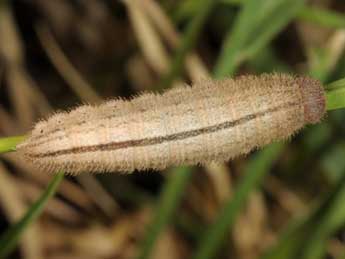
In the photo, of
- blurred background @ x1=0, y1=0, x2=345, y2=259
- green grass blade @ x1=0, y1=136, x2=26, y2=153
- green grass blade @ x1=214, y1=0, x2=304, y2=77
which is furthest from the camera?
blurred background @ x1=0, y1=0, x2=345, y2=259

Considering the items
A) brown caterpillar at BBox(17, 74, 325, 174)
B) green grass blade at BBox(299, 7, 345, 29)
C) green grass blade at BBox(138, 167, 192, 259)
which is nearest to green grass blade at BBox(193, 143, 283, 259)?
green grass blade at BBox(138, 167, 192, 259)

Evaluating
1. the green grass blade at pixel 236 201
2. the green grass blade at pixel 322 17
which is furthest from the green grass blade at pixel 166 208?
the green grass blade at pixel 322 17

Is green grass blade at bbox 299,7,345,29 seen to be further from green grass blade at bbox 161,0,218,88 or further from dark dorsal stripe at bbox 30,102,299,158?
dark dorsal stripe at bbox 30,102,299,158

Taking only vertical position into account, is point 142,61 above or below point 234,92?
above

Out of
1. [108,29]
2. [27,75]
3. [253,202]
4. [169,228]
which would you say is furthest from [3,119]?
[253,202]

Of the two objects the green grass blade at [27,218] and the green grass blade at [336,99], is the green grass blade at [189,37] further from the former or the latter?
the green grass blade at [27,218]

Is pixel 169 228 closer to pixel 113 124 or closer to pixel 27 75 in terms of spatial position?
pixel 27 75
